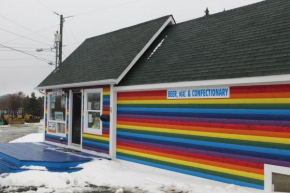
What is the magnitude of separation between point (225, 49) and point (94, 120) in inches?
206

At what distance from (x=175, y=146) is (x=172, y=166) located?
1.79 feet

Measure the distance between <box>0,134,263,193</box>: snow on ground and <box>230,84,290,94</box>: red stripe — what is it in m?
2.02

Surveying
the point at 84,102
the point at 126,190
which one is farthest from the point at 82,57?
the point at 126,190

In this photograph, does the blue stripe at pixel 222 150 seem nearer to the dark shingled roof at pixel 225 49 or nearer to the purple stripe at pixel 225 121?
the purple stripe at pixel 225 121

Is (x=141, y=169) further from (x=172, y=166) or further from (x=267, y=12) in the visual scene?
(x=267, y=12)

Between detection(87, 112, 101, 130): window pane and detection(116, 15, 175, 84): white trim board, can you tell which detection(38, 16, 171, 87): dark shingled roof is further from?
detection(87, 112, 101, 130): window pane

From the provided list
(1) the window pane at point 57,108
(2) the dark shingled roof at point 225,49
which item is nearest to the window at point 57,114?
(1) the window pane at point 57,108

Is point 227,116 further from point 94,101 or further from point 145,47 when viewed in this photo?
point 94,101

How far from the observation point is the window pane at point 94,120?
9844mm

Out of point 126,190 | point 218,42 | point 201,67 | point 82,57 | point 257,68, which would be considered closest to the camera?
point 257,68

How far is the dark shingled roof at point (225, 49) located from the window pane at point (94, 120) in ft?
5.81

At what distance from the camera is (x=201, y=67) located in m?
7.07

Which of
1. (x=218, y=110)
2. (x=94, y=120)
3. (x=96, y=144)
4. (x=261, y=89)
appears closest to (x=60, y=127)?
(x=94, y=120)

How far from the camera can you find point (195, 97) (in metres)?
6.99
